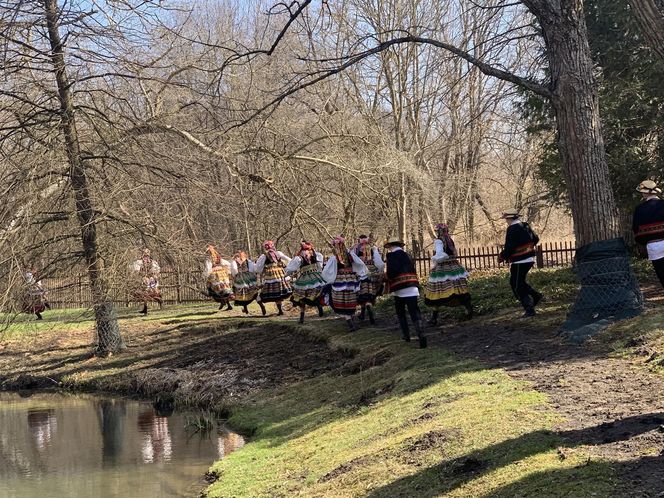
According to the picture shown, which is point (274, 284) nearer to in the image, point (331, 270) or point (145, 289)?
point (145, 289)

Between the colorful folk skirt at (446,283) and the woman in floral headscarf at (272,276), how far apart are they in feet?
20.0

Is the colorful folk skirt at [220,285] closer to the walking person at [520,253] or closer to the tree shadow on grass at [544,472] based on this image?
the walking person at [520,253]

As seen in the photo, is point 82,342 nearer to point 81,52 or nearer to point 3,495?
point 81,52

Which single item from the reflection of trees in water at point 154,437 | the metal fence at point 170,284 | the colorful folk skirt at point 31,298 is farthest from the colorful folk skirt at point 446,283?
the colorful folk skirt at point 31,298

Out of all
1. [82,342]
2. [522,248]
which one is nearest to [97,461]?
[522,248]

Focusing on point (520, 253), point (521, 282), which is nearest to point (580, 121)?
point (520, 253)

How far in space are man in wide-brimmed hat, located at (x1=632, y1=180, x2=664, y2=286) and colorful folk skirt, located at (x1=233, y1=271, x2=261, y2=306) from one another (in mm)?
11072

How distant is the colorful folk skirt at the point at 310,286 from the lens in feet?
53.8

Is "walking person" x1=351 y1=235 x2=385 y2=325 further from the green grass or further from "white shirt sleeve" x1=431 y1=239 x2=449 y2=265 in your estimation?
the green grass

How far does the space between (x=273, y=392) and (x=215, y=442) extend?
1811mm

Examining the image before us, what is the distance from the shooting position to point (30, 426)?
522 inches

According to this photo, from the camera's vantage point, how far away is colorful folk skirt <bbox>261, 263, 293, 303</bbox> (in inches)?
725

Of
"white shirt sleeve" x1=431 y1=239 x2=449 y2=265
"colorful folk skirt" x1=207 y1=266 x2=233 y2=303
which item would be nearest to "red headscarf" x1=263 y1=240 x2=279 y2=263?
"colorful folk skirt" x1=207 y1=266 x2=233 y2=303

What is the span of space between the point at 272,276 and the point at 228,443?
7851 millimetres
